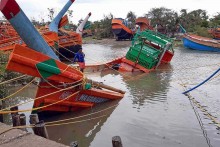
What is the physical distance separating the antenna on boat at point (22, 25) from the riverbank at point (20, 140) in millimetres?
2592

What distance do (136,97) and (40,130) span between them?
6.15 meters

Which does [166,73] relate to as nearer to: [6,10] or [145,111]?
[145,111]

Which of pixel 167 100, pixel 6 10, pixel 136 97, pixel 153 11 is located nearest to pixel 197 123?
pixel 167 100

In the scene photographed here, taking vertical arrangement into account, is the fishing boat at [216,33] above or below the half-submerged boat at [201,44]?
above

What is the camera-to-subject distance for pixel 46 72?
762 cm

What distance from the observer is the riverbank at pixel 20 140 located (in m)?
5.30

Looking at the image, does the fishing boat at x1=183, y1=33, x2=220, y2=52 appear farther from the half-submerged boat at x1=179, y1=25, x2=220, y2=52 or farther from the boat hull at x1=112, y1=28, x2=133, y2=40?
the boat hull at x1=112, y1=28, x2=133, y2=40

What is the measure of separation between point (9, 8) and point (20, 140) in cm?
310

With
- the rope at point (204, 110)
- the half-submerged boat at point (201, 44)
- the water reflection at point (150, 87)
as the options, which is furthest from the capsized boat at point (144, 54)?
the half-submerged boat at point (201, 44)

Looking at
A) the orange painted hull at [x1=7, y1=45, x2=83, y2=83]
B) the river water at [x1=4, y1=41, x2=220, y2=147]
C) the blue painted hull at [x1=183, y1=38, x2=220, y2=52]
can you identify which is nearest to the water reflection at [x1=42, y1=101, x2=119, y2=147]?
the river water at [x1=4, y1=41, x2=220, y2=147]

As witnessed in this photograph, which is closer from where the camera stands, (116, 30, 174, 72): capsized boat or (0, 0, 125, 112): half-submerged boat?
(0, 0, 125, 112): half-submerged boat

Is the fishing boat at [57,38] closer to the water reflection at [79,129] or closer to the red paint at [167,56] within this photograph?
the red paint at [167,56]

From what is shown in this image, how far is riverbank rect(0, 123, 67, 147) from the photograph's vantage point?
209 inches

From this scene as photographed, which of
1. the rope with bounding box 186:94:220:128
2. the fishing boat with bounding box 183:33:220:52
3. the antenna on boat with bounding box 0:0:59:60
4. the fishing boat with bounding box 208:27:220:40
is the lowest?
the rope with bounding box 186:94:220:128
